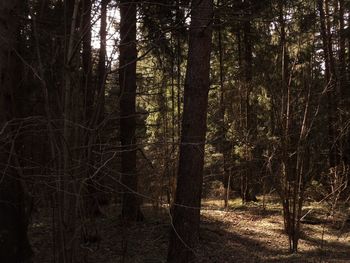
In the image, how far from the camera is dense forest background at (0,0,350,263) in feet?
9.78

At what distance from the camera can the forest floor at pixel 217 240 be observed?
27.6 feet

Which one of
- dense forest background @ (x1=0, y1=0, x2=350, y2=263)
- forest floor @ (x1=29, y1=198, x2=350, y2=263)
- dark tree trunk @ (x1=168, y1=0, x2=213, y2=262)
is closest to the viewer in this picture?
dense forest background @ (x1=0, y1=0, x2=350, y2=263)

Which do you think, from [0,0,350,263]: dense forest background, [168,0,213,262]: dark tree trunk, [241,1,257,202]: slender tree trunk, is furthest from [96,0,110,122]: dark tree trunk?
[241,1,257,202]: slender tree trunk

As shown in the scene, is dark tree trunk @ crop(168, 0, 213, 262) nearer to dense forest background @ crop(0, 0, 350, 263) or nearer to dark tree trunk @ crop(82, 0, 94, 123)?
dense forest background @ crop(0, 0, 350, 263)

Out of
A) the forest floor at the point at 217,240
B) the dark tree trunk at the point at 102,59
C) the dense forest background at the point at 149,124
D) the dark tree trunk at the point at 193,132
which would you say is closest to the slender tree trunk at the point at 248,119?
the dense forest background at the point at 149,124

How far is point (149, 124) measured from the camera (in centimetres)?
1275

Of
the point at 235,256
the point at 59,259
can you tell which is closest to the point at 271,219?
the point at 235,256

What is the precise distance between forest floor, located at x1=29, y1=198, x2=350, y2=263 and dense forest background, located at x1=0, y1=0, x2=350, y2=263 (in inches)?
4.5

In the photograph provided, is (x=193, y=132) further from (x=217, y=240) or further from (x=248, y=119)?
(x=248, y=119)

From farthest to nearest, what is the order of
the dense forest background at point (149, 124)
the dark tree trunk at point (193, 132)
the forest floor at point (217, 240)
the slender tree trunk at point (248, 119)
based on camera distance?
the slender tree trunk at point (248, 119), the forest floor at point (217, 240), the dark tree trunk at point (193, 132), the dense forest background at point (149, 124)

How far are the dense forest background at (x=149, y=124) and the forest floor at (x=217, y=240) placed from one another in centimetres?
11

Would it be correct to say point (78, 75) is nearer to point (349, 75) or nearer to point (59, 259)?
point (59, 259)

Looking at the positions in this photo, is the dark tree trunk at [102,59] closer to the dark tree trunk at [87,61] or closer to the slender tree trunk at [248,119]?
the dark tree trunk at [87,61]

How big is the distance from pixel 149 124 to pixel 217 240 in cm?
382
